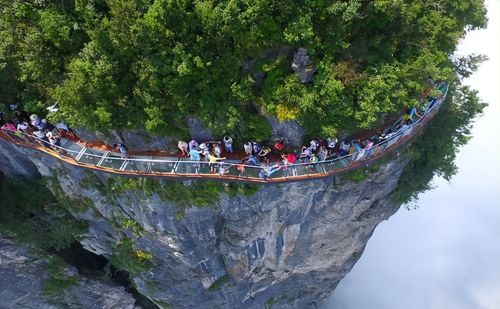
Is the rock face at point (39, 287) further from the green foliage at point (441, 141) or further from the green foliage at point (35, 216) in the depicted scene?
the green foliage at point (441, 141)

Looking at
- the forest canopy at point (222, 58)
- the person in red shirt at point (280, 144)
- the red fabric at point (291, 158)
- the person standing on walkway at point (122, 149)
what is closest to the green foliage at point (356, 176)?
the red fabric at point (291, 158)

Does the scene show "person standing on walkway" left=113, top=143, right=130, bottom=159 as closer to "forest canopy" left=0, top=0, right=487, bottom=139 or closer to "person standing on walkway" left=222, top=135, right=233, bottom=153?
"forest canopy" left=0, top=0, right=487, bottom=139

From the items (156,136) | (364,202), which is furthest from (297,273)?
(156,136)

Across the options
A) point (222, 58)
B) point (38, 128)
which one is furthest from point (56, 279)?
point (222, 58)

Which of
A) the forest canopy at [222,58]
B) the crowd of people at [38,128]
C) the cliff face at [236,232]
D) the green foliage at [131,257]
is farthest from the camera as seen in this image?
the green foliage at [131,257]

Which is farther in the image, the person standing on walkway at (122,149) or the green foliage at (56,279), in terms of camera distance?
the green foliage at (56,279)

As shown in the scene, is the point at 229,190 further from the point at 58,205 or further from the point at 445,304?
the point at 445,304

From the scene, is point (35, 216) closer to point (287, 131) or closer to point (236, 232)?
point (236, 232)
